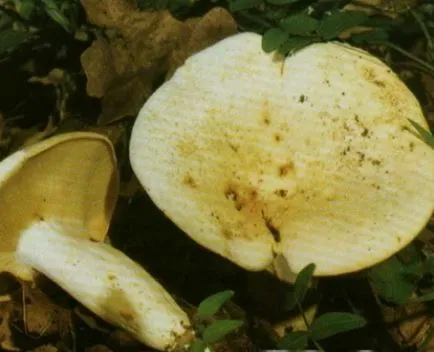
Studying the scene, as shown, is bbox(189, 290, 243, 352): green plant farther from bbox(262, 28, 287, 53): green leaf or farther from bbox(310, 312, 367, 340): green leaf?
bbox(262, 28, 287, 53): green leaf

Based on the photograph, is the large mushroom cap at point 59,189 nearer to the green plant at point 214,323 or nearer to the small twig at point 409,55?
the green plant at point 214,323

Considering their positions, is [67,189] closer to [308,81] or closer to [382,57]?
[308,81]

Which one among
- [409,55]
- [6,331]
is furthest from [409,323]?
[6,331]

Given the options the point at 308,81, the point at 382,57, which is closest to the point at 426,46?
the point at 382,57

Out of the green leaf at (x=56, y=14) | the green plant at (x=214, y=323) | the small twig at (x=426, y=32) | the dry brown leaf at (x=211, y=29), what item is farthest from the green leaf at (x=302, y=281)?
the green leaf at (x=56, y=14)

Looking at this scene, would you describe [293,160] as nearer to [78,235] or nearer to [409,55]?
[78,235]

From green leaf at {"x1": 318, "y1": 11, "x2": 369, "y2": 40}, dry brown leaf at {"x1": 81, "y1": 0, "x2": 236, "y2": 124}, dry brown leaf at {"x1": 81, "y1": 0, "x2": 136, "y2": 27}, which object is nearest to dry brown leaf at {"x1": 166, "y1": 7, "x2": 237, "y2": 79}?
dry brown leaf at {"x1": 81, "y1": 0, "x2": 236, "y2": 124}
